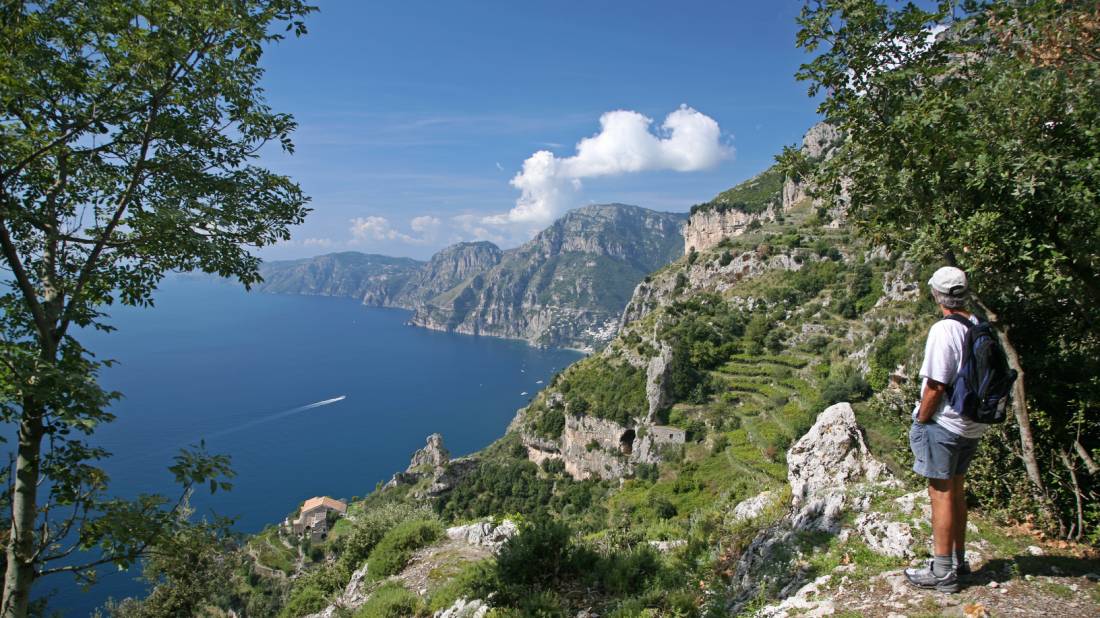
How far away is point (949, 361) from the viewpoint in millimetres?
3910

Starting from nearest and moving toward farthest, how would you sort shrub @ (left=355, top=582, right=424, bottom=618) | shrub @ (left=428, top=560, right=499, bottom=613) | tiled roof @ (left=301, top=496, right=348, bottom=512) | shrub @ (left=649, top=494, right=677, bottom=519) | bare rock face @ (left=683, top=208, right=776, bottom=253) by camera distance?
shrub @ (left=428, top=560, right=499, bottom=613), shrub @ (left=355, top=582, right=424, bottom=618), shrub @ (left=649, top=494, right=677, bottom=519), tiled roof @ (left=301, top=496, right=348, bottom=512), bare rock face @ (left=683, top=208, right=776, bottom=253)

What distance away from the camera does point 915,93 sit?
5.06 meters

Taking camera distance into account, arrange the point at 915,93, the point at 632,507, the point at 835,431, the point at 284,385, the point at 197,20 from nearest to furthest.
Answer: the point at 197,20, the point at 915,93, the point at 835,431, the point at 632,507, the point at 284,385

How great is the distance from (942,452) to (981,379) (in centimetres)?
63

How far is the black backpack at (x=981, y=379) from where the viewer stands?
3.83 meters

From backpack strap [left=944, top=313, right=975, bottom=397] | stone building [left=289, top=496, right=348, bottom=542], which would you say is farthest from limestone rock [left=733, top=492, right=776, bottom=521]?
stone building [left=289, top=496, right=348, bottom=542]

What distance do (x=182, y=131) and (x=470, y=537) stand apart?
882cm

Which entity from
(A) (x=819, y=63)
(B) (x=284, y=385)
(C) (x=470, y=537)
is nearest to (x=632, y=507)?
(C) (x=470, y=537)

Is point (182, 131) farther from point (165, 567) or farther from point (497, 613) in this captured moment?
point (497, 613)

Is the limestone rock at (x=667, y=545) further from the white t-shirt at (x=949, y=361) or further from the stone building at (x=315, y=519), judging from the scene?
the stone building at (x=315, y=519)

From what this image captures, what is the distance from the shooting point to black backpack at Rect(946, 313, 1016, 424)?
3.83m

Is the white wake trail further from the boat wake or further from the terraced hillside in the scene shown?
Result: the terraced hillside

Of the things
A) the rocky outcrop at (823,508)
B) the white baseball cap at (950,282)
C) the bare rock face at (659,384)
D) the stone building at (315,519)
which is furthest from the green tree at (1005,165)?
the stone building at (315,519)

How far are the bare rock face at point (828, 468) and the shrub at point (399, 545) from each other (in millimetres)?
7243
